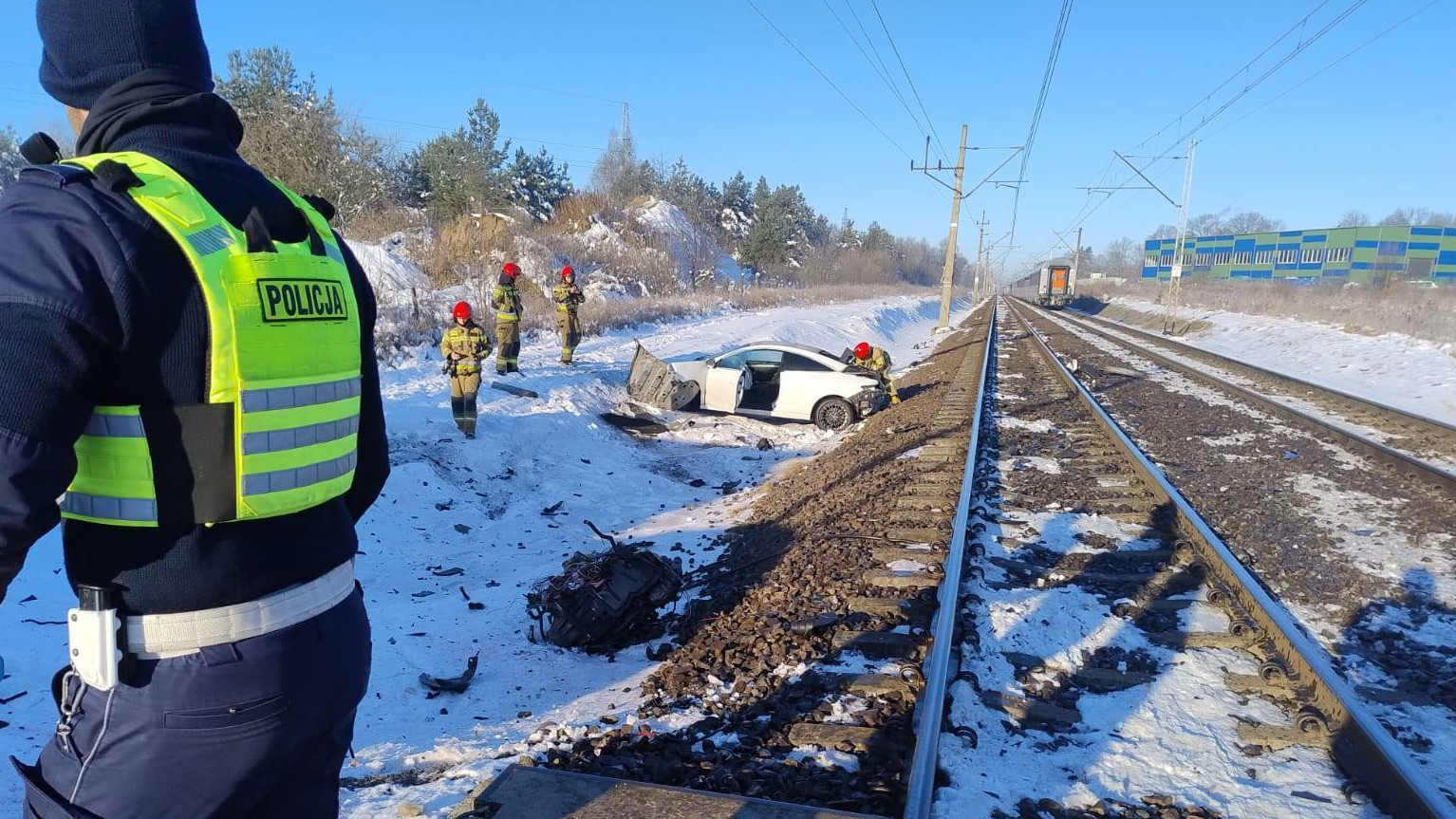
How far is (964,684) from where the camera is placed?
13.3ft

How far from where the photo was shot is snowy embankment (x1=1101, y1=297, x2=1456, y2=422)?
1550 cm

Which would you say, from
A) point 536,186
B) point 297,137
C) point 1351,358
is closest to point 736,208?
point 536,186

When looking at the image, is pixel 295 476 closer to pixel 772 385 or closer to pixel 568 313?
pixel 772 385

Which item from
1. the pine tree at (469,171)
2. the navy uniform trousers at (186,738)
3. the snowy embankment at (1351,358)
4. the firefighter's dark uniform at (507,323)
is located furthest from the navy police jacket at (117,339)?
the pine tree at (469,171)

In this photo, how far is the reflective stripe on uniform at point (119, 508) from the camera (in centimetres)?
139

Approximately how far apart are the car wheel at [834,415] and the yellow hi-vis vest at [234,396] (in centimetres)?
1144

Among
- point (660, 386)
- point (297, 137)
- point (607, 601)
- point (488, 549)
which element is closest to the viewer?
point (607, 601)

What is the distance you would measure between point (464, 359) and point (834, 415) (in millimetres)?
5896

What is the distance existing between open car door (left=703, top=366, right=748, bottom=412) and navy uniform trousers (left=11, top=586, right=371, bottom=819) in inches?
445

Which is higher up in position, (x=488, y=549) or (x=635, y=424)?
(x=635, y=424)

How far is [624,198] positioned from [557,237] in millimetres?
23313

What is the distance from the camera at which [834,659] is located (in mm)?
4359

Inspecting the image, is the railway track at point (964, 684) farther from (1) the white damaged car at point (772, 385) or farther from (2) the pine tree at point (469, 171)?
(2) the pine tree at point (469, 171)

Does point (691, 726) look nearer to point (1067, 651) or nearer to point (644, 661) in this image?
point (644, 661)
